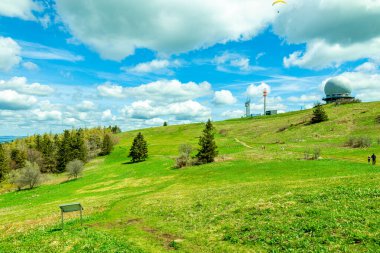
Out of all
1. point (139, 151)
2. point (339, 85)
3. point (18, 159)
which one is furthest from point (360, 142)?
point (18, 159)

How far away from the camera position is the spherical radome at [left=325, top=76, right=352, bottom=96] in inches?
6393

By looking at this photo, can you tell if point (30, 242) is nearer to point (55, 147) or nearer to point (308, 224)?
point (308, 224)

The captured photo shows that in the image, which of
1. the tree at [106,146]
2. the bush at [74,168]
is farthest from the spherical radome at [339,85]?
the bush at [74,168]

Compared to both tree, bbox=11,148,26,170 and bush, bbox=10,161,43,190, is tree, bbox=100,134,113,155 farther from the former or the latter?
bush, bbox=10,161,43,190

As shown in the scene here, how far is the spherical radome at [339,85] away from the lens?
162375mm

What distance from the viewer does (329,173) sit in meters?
43.9

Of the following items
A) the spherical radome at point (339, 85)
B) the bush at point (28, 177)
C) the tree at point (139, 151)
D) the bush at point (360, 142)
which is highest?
the spherical radome at point (339, 85)

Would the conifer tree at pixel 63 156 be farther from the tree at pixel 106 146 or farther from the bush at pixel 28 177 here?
the bush at pixel 28 177

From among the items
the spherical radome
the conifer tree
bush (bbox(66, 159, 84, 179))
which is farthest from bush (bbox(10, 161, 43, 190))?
the spherical radome

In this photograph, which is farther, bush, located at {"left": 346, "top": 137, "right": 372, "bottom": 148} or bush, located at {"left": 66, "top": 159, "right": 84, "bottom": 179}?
bush, located at {"left": 66, "top": 159, "right": 84, "bottom": 179}

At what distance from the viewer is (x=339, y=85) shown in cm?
16338

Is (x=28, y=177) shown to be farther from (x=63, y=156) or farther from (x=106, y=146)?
(x=106, y=146)

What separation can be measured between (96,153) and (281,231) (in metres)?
144

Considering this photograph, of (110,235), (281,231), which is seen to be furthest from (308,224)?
(110,235)
